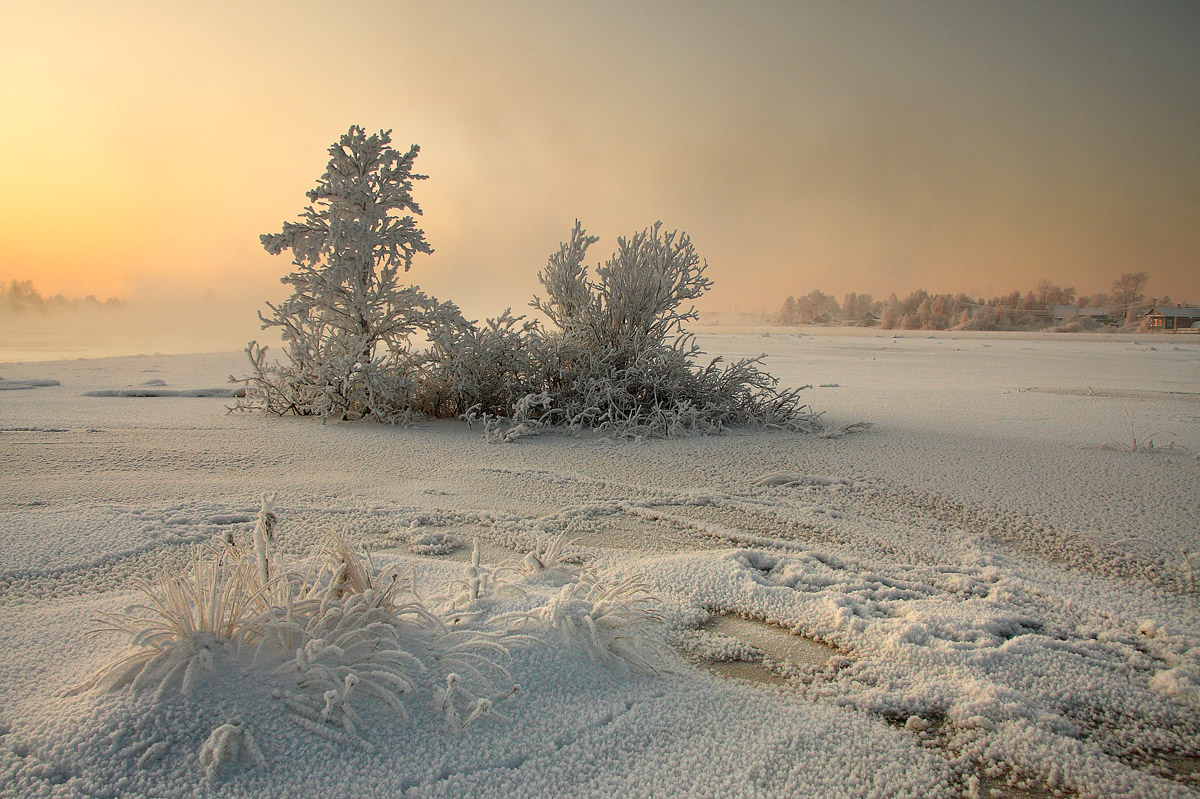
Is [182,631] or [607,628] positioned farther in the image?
Result: [607,628]

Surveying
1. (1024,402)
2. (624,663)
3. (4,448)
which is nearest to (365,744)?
(624,663)

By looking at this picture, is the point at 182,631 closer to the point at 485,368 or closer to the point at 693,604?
the point at 693,604

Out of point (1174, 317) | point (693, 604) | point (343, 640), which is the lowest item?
point (693, 604)

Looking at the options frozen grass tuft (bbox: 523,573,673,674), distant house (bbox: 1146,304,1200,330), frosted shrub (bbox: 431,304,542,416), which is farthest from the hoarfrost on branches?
distant house (bbox: 1146,304,1200,330)

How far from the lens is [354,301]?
13.3 feet

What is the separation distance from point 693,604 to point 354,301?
3.36m

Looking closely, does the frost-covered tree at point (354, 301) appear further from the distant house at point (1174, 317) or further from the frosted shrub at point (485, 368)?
the distant house at point (1174, 317)

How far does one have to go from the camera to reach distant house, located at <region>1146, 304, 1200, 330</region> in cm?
1641

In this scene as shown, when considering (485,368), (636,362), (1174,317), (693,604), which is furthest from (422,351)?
(1174,317)

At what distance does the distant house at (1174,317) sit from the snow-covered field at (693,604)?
1788 centimetres

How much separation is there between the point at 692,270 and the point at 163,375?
5.75 meters

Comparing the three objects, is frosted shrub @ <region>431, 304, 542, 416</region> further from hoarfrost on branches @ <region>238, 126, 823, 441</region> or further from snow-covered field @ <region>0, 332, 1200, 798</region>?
snow-covered field @ <region>0, 332, 1200, 798</region>

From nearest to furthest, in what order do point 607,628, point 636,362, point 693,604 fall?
1. point 607,628
2. point 693,604
3. point 636,362

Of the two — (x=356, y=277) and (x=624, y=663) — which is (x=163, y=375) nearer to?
(x=356, y=277)
